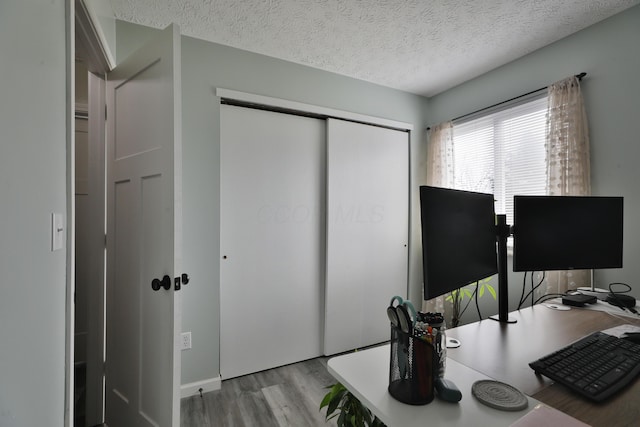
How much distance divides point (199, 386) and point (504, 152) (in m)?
3.12

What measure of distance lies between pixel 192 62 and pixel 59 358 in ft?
6.42

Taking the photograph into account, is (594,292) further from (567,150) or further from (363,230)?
(363,230)

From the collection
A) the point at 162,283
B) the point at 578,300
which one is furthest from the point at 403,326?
the point at 578,300

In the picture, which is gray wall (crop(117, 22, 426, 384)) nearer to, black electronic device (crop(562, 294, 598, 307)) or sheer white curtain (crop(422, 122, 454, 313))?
sheer white curtain (crop(422, 122, 454, 313))

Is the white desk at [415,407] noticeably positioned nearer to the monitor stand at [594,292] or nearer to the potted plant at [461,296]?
the monitor stand at [594,292]

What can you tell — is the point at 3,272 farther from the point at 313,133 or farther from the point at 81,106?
the point at 81,106

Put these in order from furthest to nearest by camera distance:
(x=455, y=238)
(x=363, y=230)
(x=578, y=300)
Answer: (x=363, y=230), (x=578, y=300), (x=455, y=238)


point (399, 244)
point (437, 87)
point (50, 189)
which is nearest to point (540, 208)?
point (399, 244)

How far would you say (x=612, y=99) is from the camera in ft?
6.11

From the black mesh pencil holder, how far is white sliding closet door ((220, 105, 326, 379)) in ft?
5.65

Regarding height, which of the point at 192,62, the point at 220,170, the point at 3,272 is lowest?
the point at 3,272

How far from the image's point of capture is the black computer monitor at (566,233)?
1303 mm

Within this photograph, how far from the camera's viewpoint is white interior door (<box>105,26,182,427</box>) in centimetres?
126

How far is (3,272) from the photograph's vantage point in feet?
1.90
